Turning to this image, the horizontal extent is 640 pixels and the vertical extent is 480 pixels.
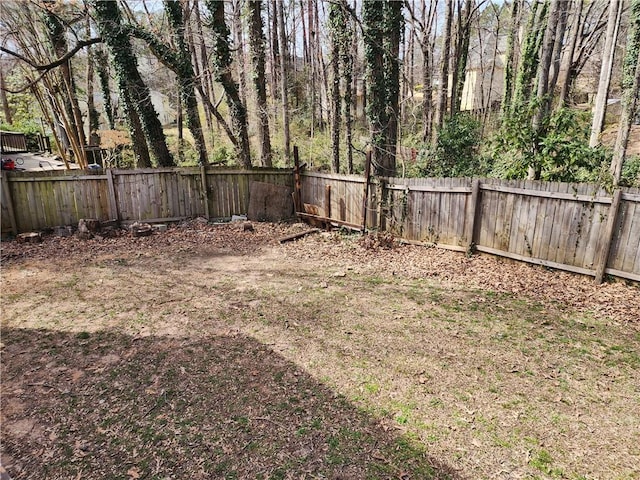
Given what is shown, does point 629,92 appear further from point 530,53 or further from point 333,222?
point 333,222

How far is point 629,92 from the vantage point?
10.3 meters

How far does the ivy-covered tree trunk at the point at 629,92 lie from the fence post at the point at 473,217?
423 centimetres

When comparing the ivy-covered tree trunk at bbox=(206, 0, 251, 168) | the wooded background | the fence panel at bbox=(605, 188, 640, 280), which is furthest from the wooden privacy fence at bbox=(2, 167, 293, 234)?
the fence panel at bbox=(605, 188, 640, 280)

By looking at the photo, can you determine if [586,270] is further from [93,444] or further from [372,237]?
[93,444]

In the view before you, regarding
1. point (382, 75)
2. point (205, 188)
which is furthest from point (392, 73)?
point (205, 188)

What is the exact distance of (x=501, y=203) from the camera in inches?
252

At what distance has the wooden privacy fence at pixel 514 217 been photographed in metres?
5.28

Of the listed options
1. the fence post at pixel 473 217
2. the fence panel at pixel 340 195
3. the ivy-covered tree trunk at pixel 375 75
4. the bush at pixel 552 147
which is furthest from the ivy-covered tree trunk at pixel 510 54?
the fence post at pixel 473 217

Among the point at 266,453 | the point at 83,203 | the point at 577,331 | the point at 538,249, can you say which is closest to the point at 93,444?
the point at 266,453

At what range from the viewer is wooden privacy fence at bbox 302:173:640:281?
5.28 m

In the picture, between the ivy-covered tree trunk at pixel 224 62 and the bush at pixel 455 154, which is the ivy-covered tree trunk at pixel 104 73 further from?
the bush at pixel 455 154

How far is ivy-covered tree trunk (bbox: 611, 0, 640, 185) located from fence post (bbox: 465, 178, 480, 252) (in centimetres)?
423

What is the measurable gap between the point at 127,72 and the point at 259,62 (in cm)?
355

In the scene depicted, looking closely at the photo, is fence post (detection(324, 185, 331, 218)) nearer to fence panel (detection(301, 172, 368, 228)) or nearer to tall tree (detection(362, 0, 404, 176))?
fence panel (detection(301, 172, 368, 228))
